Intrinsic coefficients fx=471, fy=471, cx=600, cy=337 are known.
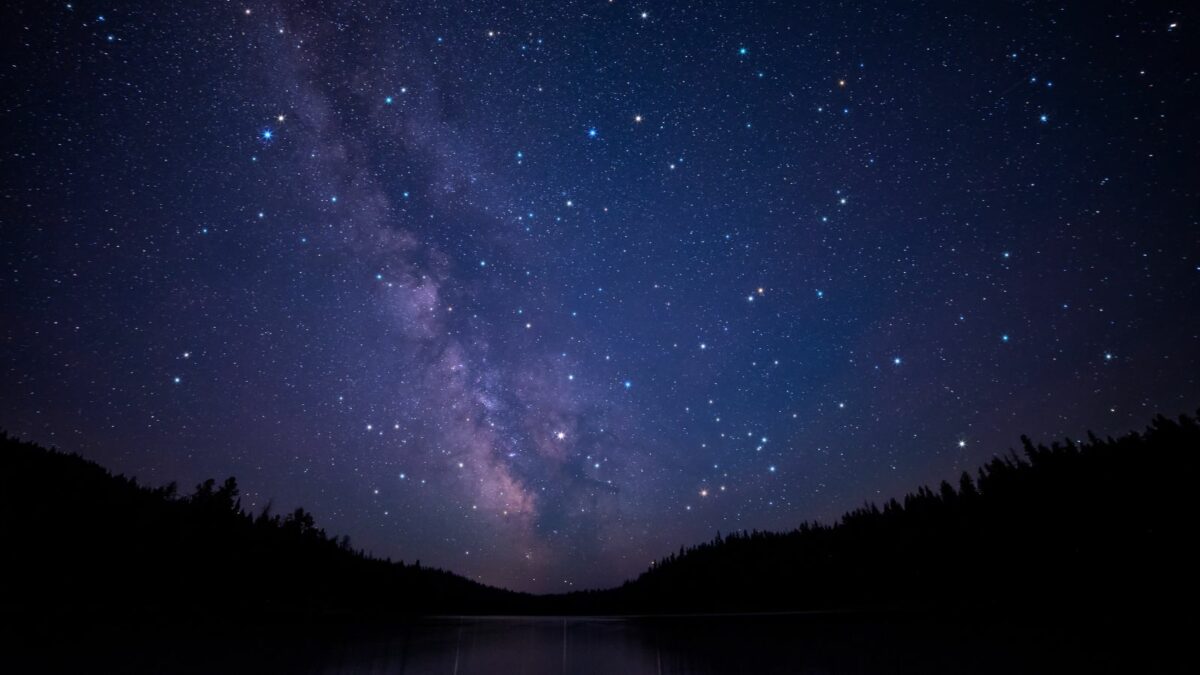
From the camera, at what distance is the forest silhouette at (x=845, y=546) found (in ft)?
114

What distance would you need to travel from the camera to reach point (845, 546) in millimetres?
73938

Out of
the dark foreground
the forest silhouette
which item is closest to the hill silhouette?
the forest silhouette

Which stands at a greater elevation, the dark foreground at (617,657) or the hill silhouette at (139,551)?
the hill silhouette at (139,551)

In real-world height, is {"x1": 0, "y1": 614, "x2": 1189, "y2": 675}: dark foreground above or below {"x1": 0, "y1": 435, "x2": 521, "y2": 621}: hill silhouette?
below

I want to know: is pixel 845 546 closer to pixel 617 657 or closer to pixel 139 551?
pixel 617 657

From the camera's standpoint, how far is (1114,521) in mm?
38750

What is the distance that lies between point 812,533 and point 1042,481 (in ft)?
143

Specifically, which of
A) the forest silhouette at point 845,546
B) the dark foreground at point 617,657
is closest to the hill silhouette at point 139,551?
the forest silhouette at point 845,546

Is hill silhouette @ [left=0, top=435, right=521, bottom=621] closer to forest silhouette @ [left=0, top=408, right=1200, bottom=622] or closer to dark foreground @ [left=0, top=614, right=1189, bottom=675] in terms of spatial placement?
forest silhouette @ [left=0, top=408, right=1200, bottom=622]

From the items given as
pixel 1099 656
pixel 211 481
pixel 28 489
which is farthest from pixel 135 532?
pixel 1099 656

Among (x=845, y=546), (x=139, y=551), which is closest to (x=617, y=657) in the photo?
(x=139, y=551)

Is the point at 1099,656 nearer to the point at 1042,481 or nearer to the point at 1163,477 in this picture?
the point at 1163,477

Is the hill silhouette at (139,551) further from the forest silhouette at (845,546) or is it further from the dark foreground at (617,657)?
the dark foreground at (617,657)

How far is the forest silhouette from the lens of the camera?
114ft
